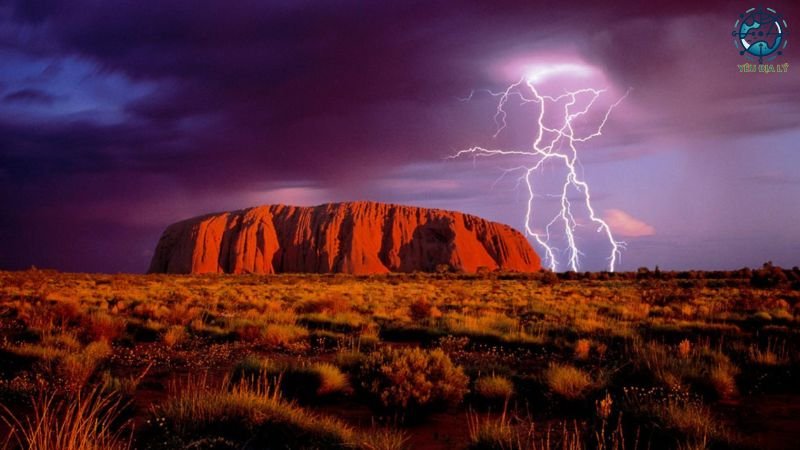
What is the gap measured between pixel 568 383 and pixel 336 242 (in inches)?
3669

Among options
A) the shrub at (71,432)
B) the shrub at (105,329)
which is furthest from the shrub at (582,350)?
the shrub at (105,329)

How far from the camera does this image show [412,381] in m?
6.72

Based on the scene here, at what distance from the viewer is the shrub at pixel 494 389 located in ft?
23.0

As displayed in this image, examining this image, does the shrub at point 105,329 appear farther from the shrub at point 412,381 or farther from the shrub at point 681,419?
the shrub at point 681,419

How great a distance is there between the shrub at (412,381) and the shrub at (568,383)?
1.19 meters

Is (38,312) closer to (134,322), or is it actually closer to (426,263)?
(134,322)

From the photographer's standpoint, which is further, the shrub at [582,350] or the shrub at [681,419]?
the shrub at [582,350]

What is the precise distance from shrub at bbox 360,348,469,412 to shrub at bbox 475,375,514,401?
0.22 m

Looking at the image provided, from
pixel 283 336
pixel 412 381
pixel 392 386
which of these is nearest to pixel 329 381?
pixel 392 386

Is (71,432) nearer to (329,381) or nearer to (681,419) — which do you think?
(329,381)

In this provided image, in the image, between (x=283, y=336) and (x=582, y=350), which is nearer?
(x=582, y=350)

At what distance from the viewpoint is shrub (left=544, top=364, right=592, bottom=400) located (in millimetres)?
6836

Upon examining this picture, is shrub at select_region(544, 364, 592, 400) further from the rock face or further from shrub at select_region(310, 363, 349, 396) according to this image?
the rock face

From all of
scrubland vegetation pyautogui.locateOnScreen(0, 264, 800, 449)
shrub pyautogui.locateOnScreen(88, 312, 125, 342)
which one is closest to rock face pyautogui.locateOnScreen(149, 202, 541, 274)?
shrub pyautogui.locateOnScreen(88, 312, 125, 342)
